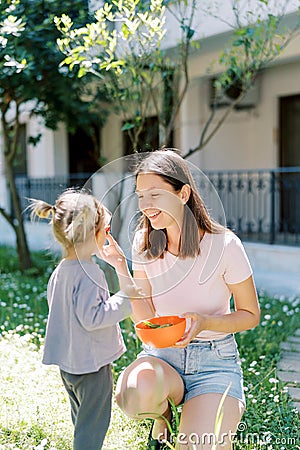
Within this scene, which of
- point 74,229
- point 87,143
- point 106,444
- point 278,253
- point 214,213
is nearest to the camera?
point 74,229

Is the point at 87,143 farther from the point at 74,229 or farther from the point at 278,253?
the point at 74,229

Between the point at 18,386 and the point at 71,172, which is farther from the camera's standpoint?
the point at 71,172

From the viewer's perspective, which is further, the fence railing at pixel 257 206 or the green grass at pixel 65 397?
the fence railing at pixel 257 206

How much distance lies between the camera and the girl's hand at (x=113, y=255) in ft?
7.79

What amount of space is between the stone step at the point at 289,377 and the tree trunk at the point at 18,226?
4.21 m

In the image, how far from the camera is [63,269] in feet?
7.18

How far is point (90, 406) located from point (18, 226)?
16.8 ft

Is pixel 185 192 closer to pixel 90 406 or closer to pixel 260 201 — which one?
pixel 90 406

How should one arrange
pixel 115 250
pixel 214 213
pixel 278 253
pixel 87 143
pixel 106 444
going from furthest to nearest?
pixel 87 143, pixel 278 253, pixel 214 213, pixel 106 444, pixel 115 250

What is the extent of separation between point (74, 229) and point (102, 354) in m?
0.48

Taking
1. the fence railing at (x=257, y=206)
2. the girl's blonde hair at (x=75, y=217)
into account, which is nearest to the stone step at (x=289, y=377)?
the girl's blonde hair at (x=75, y=217)

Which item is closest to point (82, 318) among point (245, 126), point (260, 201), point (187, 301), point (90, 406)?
point (90, 406)

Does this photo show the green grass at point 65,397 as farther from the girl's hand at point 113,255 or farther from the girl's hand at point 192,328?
the girl's hand at point 192,328

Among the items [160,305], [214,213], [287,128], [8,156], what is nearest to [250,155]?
[287,128]
